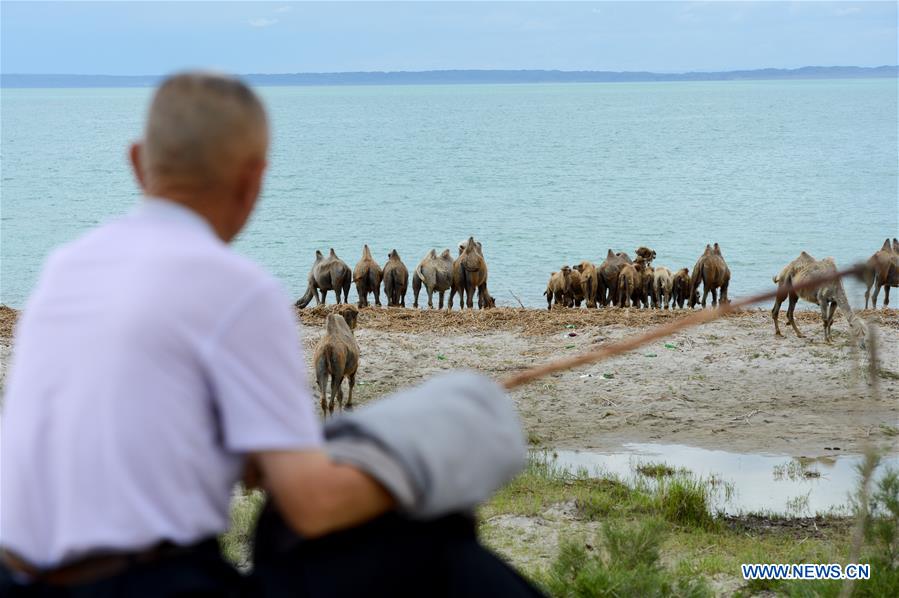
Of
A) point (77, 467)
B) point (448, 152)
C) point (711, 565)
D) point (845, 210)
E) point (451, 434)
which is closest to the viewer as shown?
point (77, 467)

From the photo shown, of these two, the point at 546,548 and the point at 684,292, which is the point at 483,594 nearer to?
the point at 546,548

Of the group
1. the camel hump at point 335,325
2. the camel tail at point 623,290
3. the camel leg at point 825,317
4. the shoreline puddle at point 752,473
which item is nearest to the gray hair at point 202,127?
the shoreline puddle at point 752,473

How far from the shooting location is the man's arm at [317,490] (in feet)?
6.62

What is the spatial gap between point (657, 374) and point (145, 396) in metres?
13.4

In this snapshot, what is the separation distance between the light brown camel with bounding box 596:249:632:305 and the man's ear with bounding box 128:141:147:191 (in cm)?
2210

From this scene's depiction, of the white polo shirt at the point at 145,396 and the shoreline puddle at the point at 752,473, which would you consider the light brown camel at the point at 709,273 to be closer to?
the shoreline puddle at the point at 752,473

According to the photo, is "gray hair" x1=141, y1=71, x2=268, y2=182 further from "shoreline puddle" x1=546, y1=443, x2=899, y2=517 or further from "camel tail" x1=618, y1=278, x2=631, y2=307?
"camel tail" x1=618, y1=278, x2=631, y2=307

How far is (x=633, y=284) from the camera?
77.8 feet

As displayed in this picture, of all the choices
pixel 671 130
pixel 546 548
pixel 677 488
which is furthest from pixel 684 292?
pixel 671 130

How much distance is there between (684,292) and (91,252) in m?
22.2

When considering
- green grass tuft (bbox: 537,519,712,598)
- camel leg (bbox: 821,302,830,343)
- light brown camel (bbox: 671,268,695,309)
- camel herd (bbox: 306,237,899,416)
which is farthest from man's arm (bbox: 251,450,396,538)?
light brown camel (bbox: 671,268,695,309)

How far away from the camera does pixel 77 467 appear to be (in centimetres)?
200

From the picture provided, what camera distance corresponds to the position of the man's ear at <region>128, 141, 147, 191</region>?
232 centimetres

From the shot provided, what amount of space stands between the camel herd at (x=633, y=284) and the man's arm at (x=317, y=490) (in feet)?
69.9
